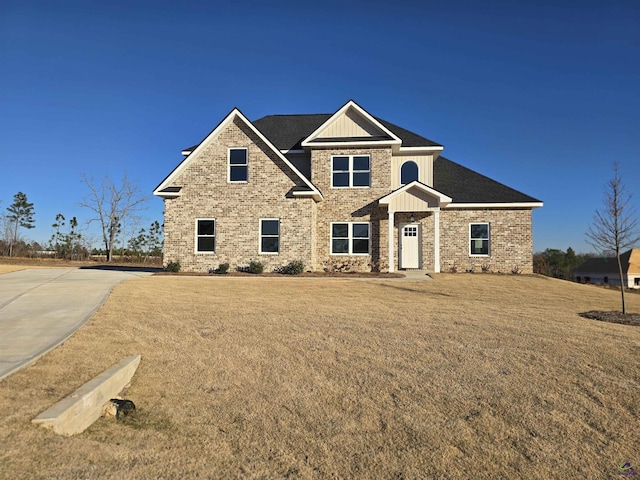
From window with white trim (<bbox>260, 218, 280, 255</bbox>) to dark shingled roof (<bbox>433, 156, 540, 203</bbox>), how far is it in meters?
9.09

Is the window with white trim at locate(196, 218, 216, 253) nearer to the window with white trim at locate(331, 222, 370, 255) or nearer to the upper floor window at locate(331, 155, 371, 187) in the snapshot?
the window with white trim at locate(331, 222, 370, 255)

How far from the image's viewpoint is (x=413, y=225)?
20.6 meters

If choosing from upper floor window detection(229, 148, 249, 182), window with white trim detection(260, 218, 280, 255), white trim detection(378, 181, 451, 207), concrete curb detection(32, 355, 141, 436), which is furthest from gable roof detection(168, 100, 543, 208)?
concrete curb detection(32, 355, 141, 436)

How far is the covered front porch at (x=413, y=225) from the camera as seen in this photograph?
18.6m

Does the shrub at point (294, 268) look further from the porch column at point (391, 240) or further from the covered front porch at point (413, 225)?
the covered front porch at point (413, 225)

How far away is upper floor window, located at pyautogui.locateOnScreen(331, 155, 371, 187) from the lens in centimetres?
2003

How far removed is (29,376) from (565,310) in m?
11.9

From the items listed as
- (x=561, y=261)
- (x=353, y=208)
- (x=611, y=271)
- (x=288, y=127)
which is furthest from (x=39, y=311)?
(x=611, y=271)

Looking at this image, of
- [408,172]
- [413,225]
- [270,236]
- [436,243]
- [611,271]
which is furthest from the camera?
[611,271]

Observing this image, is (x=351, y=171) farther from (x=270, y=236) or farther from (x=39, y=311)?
(x=39, y=311)

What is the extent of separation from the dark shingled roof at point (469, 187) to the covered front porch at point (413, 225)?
6.44 ft

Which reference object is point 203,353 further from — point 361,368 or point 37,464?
point 37,464

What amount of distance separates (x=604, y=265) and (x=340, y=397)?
67.7m

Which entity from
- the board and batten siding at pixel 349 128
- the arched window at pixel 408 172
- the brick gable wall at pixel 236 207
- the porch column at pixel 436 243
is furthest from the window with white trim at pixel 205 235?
the porch column at pixel 436 243
